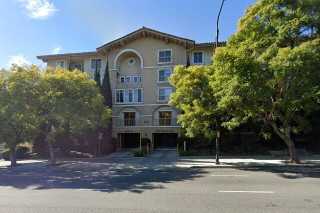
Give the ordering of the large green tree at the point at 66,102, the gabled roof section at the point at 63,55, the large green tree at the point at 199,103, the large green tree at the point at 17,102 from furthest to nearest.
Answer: the gabled roof section at the point at 63,55 → the large green tree at the point at 66,102 → the large green tree at the point at 199,103 → the large green tree at the point at 17,102

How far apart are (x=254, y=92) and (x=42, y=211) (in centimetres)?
1265

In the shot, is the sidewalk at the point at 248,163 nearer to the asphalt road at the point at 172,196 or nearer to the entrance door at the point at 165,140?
the asphalt road at the point at 172,196

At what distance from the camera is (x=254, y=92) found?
58.7 feet

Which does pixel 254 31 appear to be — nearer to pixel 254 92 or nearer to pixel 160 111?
pixel 254 92

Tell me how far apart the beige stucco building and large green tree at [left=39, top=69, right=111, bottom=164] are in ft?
48.9

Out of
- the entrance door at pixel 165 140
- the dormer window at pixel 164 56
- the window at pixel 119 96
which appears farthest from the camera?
the window at pixel 119 96

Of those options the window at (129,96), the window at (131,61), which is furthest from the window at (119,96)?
the window at (131,61)

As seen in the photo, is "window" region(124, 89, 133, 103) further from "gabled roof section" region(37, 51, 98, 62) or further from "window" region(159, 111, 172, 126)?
"gabled roof section" region(37, 51, 98, 62)

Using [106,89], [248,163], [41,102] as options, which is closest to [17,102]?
[41,102]

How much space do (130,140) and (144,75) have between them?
861 centimetres

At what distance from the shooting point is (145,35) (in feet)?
137

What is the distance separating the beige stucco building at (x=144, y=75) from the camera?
134 ft

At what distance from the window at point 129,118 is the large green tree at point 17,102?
1800 centimetres

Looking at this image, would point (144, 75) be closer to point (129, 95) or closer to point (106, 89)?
point (129, 95)
